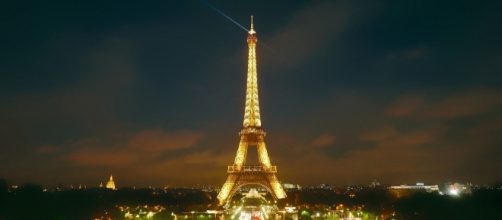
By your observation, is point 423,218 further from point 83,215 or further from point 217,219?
point 83,215

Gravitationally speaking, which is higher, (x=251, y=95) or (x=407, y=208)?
(x=251, y=95)

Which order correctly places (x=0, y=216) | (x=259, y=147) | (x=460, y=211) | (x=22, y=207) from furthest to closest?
1. (x=259, y=147)
2. (x=460, y=211)
3. (x=22, y=207)
4. (x=0, y=216)

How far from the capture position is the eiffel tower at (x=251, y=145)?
72.9 meters

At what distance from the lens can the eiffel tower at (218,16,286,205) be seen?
72875mm

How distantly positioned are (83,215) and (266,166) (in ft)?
78.2

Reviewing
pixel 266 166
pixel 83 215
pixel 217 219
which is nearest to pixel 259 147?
pixel 266 166

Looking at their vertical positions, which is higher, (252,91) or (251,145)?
(252,91)

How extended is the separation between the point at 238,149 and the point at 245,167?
2.62 meters

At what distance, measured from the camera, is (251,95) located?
241ft

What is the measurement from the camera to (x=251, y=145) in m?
73.5

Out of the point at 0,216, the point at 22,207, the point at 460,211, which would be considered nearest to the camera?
the point at 0,216

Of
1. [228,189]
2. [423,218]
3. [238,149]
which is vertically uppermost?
[238,149]

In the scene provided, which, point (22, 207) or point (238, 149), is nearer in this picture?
point (22, 207)

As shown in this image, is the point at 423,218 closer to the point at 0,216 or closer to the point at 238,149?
the point at 238,149
